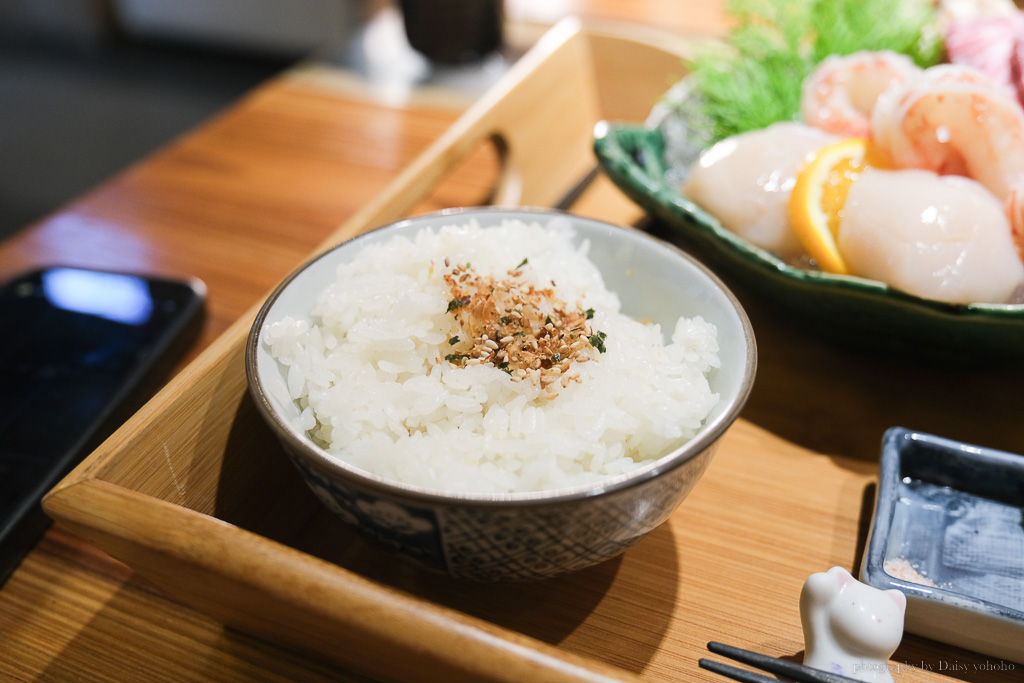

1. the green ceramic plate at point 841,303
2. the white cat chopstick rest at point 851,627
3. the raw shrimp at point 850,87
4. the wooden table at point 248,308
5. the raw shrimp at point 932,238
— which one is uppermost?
the raw shrimp at point 850,87

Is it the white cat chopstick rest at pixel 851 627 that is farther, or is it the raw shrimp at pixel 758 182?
the raw shrimp at pixel 758 182

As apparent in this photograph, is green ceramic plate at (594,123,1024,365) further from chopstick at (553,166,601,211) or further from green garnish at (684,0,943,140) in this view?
green garnish at (684,0,943,140)

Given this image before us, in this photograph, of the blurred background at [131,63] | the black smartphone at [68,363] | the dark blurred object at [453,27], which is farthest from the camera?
the blurred background at [131,63]

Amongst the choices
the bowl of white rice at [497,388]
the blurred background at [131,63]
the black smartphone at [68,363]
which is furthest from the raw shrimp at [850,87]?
the blurred background at [131,63]

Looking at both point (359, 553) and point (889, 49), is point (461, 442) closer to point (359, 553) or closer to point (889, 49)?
point (359, 553)

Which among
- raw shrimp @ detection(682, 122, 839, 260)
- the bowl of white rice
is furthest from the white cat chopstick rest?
raw shrimp @ detection(682, 122, 839, 260)

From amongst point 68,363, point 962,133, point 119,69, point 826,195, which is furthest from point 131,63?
point 962,133

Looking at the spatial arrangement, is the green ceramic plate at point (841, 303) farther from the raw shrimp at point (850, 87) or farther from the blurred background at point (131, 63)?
the blurred background at point (131, 63)

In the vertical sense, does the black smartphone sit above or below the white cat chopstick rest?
below
